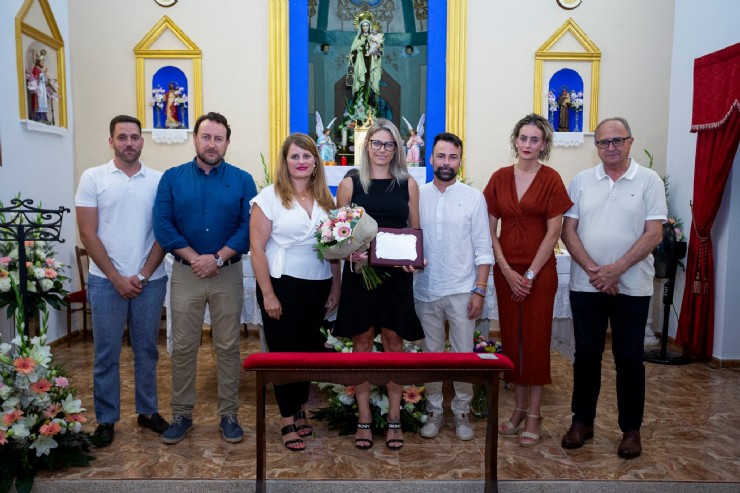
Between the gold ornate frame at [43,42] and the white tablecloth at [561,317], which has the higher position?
the gold ornate frame at [43,42]

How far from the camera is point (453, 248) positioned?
3.37m

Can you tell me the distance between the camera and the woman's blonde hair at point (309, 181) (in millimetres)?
3221

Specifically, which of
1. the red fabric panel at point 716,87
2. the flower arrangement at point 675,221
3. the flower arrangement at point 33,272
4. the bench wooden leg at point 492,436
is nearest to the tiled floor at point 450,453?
the bench wooden leg at point 492,436

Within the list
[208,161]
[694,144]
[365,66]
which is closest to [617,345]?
[208,161]

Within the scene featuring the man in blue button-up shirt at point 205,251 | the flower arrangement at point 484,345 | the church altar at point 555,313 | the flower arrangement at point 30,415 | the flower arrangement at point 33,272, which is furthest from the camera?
the church altar at point 555,313

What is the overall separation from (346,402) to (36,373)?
5.35 feet

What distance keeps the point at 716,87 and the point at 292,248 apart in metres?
3.99

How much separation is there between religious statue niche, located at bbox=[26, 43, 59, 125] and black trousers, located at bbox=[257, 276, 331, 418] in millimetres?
3477

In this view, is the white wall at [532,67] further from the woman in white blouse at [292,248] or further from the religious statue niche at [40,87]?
the religious statue niche at [40,87]

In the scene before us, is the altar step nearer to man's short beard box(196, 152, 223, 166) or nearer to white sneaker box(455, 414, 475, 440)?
white sneaker box(455, 414, 475, 440)

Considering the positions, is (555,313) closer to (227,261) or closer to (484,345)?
(484,345)

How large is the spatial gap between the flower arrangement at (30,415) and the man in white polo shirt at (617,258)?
102 inches

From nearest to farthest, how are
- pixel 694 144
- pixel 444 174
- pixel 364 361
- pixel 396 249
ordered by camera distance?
pixel 364 361, pixel 396 249, pixel 444 174, pixel 694 144

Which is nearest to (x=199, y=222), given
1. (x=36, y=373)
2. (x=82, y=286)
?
(x=36, y=373)
